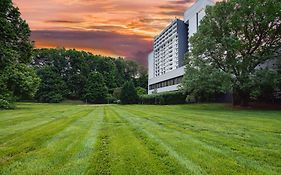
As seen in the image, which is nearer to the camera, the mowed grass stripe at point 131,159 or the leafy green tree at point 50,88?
the mowed grass stripe at point 131,159

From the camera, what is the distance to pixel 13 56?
16.2 m

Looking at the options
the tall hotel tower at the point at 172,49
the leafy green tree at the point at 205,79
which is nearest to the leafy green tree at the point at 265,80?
the leafy green tree at the point at 205,79

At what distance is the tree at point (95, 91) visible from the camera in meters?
72.8

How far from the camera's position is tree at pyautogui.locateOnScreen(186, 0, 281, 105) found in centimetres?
2719

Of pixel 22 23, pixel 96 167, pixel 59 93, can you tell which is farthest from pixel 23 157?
pixel 59 93

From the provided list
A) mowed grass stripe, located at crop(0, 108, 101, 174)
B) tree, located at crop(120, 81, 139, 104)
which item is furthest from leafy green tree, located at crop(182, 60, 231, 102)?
tree, located at crop(120, 81, 139, 104)

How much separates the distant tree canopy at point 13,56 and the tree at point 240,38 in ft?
54.9

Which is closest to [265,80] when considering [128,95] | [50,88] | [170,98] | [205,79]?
[205,79]

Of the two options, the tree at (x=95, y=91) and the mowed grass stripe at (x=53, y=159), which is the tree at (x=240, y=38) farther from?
the tree at (x=95, y=91)

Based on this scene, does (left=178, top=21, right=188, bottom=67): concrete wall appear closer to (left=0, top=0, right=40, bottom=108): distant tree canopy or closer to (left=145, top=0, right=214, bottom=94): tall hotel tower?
(left=145, top=0, right=214, bottom=94): tall hotel tower

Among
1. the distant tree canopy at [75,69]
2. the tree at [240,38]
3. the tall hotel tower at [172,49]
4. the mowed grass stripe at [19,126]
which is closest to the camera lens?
the mowed grass stripe at [19,126]

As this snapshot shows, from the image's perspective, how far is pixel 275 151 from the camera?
6.91m

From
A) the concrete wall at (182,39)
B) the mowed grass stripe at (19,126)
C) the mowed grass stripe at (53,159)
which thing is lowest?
the mowed grass stripe at (53,159)

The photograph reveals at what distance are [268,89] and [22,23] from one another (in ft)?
76.6
